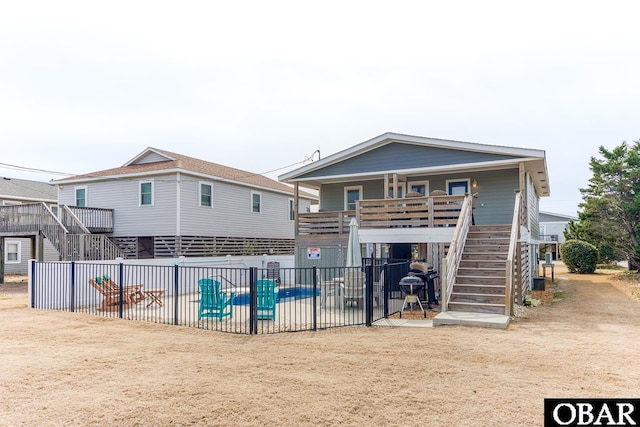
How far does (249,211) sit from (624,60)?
18295 mm

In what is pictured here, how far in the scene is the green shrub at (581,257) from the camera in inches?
1077

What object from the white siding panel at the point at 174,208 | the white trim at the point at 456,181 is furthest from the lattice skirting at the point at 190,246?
the white trim at the point at 456,181

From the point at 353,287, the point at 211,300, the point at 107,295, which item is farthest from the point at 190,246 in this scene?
the point at 353,287

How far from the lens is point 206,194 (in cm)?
2194

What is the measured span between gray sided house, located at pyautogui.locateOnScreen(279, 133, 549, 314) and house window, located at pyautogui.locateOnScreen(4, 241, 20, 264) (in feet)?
62.6

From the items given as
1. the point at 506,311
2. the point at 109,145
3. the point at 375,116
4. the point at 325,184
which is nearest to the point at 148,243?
the point at 325,184

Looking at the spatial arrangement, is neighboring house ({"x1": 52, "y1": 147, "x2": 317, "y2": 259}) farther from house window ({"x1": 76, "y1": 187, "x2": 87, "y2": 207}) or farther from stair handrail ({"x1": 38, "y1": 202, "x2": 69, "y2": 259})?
stair handrail ({"x1": 38, "y1": 202, "x2": 69, "y2": 259})

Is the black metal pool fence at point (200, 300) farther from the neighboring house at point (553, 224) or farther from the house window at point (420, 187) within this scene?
the neighboring house at point (553, 224)

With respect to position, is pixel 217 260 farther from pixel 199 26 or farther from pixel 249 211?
pixel 199 26

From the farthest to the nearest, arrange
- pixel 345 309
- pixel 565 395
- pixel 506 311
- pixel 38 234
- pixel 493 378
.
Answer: pixel 38 234 → pixel 345 309 → pixel 506 311 → pixel 493 378 → pixel 565 395

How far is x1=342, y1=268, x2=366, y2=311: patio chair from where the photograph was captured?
11.1 metres

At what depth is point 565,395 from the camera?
5.18 metres

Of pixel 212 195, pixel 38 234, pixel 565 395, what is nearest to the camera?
pixel 565 395

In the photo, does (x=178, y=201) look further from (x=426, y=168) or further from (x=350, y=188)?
(x=426, y=168)
